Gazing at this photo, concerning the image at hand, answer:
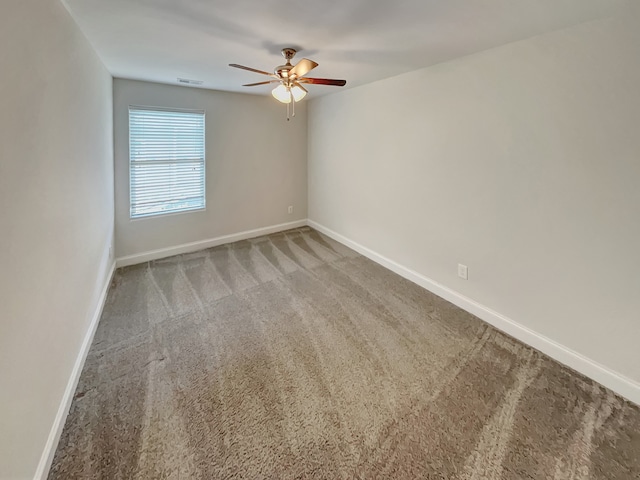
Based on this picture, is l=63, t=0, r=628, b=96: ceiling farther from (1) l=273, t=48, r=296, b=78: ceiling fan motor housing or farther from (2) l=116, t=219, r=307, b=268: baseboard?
(2) l=116, t=219, r=307, b=268: baseboard

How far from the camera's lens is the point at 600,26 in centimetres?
174

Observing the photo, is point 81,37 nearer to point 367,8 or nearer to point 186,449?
point 367,8

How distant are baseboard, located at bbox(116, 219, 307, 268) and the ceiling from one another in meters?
2.14

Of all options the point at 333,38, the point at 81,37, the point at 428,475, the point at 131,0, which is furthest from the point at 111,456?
the point at 333,38

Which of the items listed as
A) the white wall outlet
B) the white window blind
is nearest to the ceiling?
the white window blind

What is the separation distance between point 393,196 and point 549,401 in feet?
7.58

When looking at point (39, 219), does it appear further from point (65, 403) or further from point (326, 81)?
point (326, 81)

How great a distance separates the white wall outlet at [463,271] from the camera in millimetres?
2754

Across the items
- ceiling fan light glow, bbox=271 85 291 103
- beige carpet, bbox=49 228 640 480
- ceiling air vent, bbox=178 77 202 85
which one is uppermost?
ceiling air vent, bbox=178 77 202 85

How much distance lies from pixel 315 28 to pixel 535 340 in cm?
278

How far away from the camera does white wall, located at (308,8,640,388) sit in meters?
1.77

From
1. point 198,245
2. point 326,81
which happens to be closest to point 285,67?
point 326,81

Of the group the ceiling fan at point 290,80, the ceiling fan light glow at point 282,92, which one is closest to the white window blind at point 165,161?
the ceiling fan at point 290,80

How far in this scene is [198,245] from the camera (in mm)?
4199
